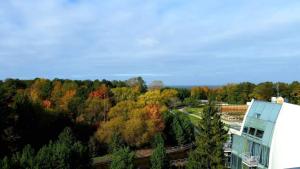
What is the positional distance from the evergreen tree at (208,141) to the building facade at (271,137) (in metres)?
4.08

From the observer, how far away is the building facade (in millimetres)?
29938

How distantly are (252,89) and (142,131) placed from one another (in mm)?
66461

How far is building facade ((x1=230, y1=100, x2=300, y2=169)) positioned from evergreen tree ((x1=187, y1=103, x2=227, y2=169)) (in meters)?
4.08

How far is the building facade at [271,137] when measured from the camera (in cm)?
2994

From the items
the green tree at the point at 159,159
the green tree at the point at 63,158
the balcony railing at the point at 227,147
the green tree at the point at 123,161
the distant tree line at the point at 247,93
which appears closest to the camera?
the green tree at the point at 63,158

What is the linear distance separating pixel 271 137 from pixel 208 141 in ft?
34.2

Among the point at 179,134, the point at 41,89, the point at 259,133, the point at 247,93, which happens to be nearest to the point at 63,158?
the point at 259,133

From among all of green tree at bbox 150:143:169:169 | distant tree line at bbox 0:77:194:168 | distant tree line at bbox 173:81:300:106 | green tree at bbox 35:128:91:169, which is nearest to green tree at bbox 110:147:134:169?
green tree at bbox 35:128:91:169

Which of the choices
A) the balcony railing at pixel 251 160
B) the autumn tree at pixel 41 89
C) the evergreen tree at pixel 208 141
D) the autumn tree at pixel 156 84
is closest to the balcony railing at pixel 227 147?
the evergreen tree at pixel 208 141

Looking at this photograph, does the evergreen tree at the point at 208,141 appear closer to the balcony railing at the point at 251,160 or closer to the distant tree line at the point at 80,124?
the balcony railing at the point at 251,160

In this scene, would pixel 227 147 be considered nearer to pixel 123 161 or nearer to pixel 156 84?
pixel 123 161

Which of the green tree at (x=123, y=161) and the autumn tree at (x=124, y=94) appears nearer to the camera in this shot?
the green tree at (x=123, y=161)

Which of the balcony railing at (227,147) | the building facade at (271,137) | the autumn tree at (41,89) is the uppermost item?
the autumn tree at (41,89)

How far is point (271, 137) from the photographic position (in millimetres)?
30812
